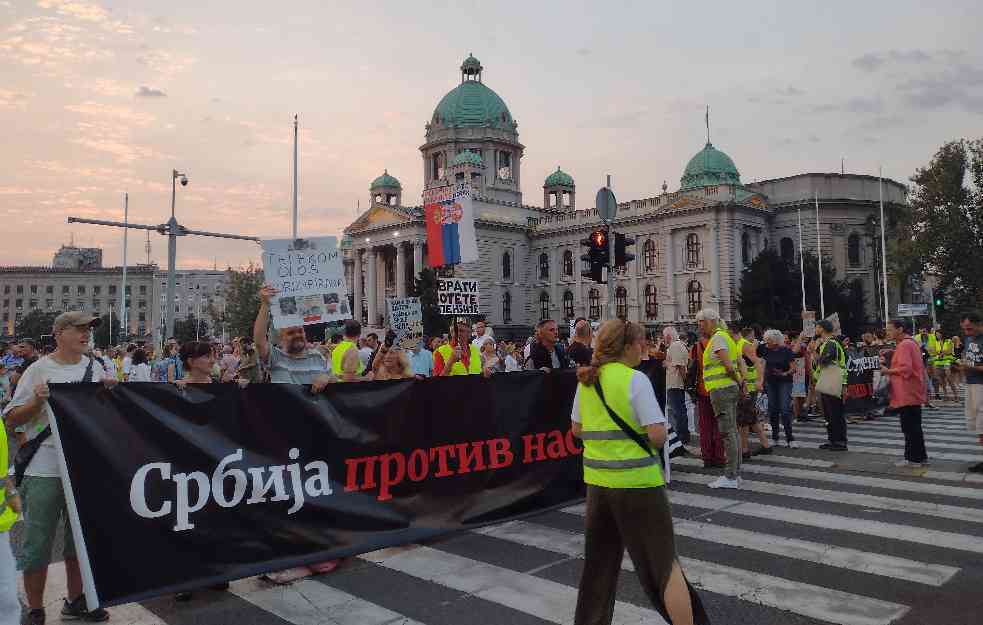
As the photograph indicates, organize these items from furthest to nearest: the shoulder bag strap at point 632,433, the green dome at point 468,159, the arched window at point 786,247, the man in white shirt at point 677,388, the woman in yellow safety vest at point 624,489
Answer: the green dome at point 468,159
the arched window at point 786,247
the man in white shirt at point 677,388
the shoulder bag strap at point 632,433
the woman in yellow safety vest at point 624,489

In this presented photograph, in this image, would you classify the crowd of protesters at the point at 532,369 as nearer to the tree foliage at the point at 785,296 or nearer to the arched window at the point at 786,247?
the tree foliage at the point at 785,296

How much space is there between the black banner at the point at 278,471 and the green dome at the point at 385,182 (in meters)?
83.0

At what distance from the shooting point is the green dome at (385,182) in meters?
88.1

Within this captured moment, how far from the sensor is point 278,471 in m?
5.66

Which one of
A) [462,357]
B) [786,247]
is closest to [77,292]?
[786,247]

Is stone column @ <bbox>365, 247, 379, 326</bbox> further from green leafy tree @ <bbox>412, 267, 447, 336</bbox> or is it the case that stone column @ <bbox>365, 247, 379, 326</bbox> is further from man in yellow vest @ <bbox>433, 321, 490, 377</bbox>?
man in yellow vest @ <bbox>433, 321, 490, 377</bbox>

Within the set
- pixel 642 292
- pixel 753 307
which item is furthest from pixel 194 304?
pixel 753 307

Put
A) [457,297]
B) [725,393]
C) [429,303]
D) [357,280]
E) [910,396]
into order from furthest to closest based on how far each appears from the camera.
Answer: [357,280] < [429,303] < [457,297] < [910,396] < [725,393]

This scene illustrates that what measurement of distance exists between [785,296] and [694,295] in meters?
9.27

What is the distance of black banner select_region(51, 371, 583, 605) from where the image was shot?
4789mm

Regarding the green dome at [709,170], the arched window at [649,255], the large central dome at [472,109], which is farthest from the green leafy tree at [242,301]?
the green dome at [709,170]

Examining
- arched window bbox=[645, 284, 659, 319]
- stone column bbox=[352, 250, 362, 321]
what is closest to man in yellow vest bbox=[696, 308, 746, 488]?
arched window bbox=[645, 284, 659, 319]

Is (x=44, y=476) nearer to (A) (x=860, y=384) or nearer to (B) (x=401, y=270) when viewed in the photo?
(A) (x=860, y=384)

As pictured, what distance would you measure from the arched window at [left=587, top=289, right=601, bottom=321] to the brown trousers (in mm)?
67762
